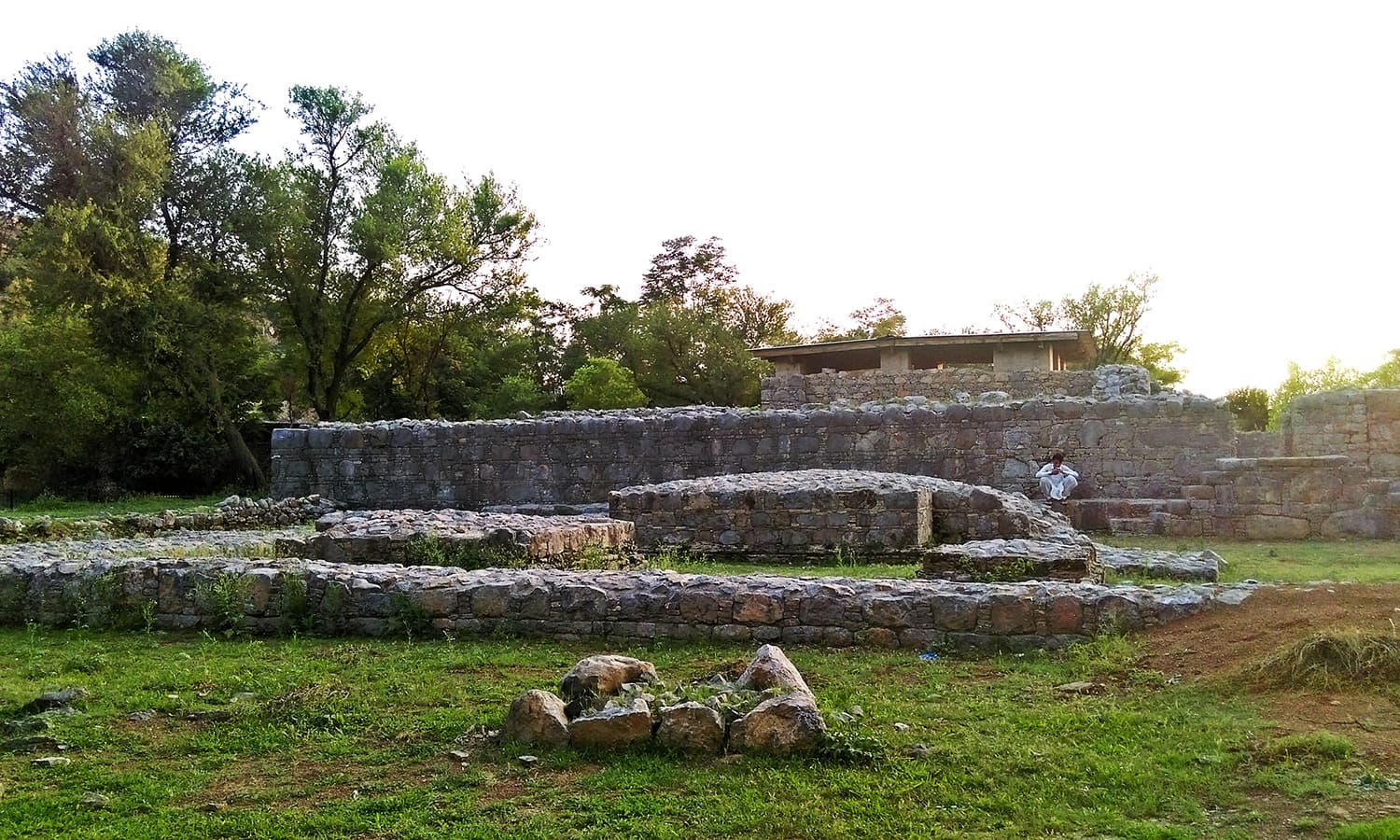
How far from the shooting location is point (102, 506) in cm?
2495

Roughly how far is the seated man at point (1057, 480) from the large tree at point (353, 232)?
20836 millimetres

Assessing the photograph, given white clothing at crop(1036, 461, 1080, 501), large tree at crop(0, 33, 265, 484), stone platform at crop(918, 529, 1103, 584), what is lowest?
stone platform at crop(918, 529, 1103, 584)

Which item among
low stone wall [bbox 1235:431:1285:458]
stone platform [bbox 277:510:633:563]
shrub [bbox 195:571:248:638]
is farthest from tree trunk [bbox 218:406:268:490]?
low stone wall [bbox 1235:431:1285:458]

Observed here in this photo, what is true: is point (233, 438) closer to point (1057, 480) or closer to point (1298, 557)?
point (1057, 480)

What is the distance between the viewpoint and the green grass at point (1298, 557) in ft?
35.8

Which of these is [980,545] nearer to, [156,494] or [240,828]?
[240,828]

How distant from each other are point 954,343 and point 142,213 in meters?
22.1

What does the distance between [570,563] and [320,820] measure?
7021 mm

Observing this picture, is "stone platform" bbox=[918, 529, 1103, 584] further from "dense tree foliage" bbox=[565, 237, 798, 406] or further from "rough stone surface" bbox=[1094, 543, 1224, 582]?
"dense tree foliage" bbox=[565, 237, 798, 406]

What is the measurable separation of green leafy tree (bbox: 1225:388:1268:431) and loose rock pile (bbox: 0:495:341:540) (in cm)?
3356

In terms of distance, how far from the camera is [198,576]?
928 centimetres

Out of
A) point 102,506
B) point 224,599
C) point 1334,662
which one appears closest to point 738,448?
point 224,599

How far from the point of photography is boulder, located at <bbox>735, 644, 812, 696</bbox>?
5738 millimetres

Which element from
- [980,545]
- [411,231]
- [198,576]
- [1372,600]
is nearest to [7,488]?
[411,231]
